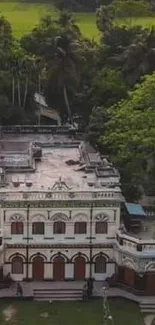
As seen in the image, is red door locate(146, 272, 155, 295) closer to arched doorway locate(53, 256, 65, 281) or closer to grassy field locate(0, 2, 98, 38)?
arched doorway locate(53, 256, 65, 281)

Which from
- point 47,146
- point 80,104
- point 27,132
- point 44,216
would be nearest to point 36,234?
point 44,216

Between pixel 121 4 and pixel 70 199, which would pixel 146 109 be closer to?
pixel 70 199

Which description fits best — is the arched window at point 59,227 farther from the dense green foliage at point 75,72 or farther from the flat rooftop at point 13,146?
the dense green foliage at point 75,72

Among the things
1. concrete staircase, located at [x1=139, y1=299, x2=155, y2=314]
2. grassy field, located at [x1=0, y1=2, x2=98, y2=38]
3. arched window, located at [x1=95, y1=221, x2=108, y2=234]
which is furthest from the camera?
grassy field, located at [x1=0, y1=2, x2=98, y2=38]

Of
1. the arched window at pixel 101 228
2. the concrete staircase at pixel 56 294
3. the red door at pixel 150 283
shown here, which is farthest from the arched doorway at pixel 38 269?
the red door at pixel 150 283

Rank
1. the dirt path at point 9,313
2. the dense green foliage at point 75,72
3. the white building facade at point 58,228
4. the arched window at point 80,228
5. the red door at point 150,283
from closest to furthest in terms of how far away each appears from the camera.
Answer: the dirt path at point 9,313, the red door at point 150,283, the white building facade at point 58,228, the arched window at point 80,228, the dense green foliage at point 75,72

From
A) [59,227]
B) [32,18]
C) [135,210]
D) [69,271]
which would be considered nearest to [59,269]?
[69,271]

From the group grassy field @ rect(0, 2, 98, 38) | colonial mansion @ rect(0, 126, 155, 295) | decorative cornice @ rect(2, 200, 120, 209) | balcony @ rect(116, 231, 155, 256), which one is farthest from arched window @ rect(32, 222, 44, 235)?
grassy field @ rect(0, 2, 98, 38)
